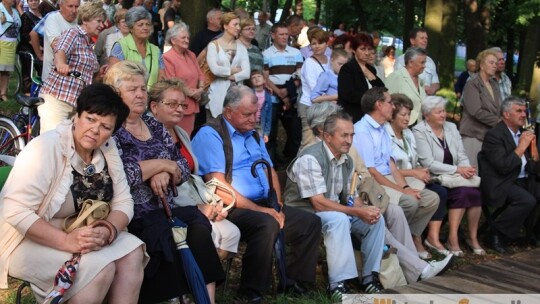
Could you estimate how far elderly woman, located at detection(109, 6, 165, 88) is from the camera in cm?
844

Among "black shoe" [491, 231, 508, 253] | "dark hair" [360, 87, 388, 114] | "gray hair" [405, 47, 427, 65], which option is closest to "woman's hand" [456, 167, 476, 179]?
"black shoe" [491, 231, 508, 253]

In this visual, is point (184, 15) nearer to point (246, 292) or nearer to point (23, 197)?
point (246, 292)

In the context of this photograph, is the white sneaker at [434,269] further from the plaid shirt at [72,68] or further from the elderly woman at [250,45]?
the elderly woman at [250,45]

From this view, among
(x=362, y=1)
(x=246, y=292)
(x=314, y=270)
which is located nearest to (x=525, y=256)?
(x=314, y=270)

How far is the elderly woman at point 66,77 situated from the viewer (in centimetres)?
798

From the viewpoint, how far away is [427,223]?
8.58 m

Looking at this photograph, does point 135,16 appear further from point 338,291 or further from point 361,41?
point 338,291

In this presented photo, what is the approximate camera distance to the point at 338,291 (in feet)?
22.1

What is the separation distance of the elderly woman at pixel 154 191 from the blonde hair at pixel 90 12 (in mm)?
2478

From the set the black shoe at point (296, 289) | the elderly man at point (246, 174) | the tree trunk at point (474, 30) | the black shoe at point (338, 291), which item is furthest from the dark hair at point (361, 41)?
the tree trunk at point (474, 30)

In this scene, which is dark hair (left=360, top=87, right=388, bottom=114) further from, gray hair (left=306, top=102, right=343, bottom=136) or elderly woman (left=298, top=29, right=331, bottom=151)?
elderly woman (left=298, top=29, right=331, bottom=151)

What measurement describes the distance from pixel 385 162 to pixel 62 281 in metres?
4.35

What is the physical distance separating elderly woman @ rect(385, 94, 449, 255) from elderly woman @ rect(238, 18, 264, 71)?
2.13 m

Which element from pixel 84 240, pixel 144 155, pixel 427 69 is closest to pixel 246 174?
pixel 144 155
